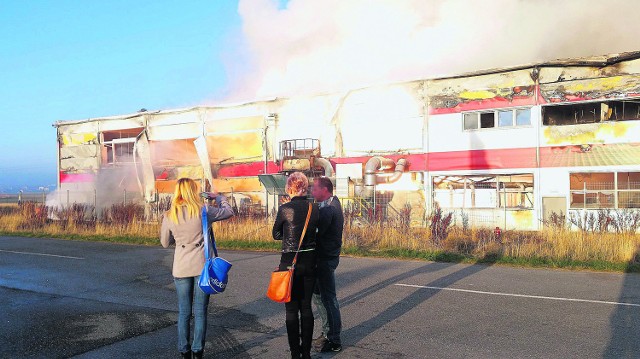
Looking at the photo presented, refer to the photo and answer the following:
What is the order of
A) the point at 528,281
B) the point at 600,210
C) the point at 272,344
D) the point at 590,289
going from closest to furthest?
the point at 272,344
the point at 590,289
the point at 528,281
the point at 600,210

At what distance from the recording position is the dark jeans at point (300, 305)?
497cm

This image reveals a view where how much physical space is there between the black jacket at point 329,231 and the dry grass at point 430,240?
760 centimetres

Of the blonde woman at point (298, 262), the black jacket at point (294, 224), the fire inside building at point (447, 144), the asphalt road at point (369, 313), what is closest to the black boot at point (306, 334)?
the blonde woman at point (298, 262)

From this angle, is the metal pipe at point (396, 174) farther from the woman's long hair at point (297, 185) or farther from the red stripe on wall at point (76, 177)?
the red stripe on wall at point (76, 177)

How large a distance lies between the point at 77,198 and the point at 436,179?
2064cm

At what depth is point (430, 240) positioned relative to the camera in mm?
14148

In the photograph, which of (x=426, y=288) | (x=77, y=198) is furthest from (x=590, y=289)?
(x=77, y=198)

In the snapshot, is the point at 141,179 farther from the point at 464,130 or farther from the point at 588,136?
the point at 588,136

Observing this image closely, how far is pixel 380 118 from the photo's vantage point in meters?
22.6

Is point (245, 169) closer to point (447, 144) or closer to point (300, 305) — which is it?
point (447, 144)

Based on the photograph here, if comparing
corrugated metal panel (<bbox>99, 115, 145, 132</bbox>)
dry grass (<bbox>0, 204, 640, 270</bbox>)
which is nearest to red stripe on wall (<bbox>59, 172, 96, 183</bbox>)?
corrugated metal panel (<bbox>99, 115, 145, 132</bbox>)

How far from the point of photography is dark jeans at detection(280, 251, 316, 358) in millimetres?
4973

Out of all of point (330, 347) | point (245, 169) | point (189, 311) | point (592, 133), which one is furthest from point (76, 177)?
point (330, 347)

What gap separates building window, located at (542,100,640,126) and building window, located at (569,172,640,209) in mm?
2000
